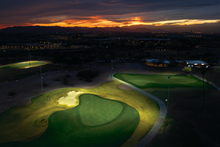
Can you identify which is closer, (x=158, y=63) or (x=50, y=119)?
(x=50, y=119)

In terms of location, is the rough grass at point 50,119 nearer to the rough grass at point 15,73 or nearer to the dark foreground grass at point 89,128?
the dark foreground grass at point 89,128

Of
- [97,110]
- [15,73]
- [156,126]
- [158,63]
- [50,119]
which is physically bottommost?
[156,126]

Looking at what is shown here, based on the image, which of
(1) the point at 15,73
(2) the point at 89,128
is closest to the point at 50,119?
(2) the point at 89,128

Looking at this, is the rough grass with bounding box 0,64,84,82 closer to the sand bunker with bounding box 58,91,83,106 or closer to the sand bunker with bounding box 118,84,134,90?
the sand bunker with bounding box 58,91,83,106

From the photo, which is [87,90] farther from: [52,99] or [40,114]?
[40,114]

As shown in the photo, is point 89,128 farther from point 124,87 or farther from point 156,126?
point 124,87

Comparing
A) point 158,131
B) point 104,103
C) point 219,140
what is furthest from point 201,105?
point 104,103

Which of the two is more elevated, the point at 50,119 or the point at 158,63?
the point at 158,63
